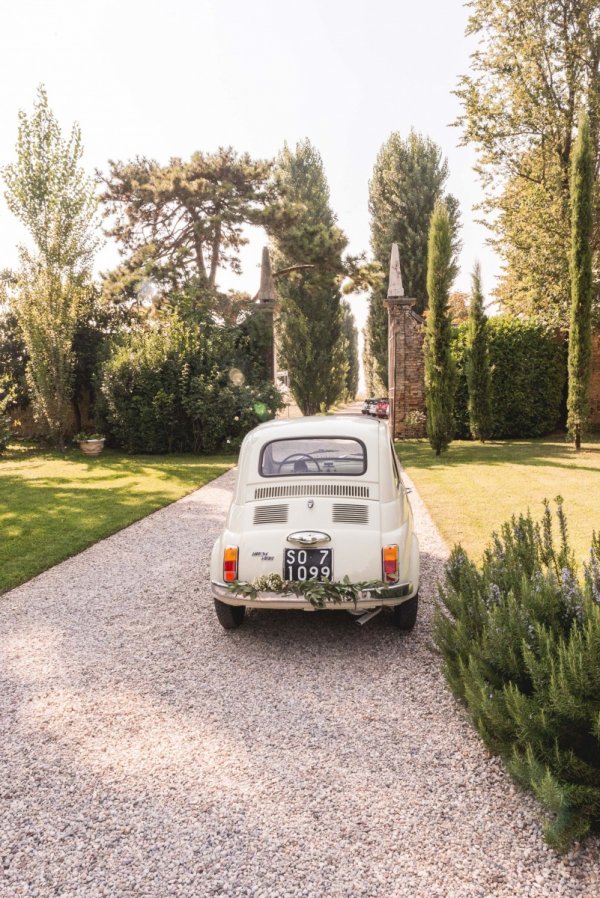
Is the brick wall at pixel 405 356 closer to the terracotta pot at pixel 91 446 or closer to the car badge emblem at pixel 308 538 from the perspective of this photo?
the terracotta pot at pixel 91 446

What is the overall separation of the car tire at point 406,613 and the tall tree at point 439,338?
1050 centimetres

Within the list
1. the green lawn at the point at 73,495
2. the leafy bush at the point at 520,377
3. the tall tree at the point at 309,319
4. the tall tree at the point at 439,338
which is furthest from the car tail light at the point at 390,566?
the tall tree at the point at 309,319

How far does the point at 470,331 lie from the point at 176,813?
16.6m

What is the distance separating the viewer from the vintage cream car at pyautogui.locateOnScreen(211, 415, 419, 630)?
4176 millimetres

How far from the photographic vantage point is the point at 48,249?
16719mm

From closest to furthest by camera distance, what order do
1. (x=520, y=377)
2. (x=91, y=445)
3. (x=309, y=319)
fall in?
(x=91, y=445) → (x=520, y=377) → (x=309, y=319)

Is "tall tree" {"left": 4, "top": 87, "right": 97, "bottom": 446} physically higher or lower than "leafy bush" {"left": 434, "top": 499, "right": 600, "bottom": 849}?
higher

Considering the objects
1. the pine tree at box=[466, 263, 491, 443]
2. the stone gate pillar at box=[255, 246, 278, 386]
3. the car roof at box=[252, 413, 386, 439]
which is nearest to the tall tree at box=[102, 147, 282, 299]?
the stone gate pillar at box=[255, 246, 278, 386]

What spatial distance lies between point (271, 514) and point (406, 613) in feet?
4.06

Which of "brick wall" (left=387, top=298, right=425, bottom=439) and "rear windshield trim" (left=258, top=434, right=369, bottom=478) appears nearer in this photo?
"rear windshield trim" (left=258, top=434, right=369, bottom=478)

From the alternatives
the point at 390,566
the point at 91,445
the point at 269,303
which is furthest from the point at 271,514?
the point at 269,303

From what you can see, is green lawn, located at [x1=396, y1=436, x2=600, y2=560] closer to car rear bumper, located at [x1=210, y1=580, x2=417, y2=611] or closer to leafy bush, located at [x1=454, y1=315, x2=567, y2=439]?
leafy bush, located at [x1=454, y1=315, x2=567, y2=439]

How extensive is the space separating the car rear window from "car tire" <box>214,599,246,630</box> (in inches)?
41.2

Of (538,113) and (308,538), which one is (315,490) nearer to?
(308,538)
